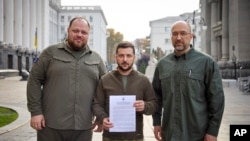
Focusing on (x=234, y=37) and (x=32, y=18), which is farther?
(x=32, y=18)

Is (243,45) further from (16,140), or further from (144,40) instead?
(144,40)

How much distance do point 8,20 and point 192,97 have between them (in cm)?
5105

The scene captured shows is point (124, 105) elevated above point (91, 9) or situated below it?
below

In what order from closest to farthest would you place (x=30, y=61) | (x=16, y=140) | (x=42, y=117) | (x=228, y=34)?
(x=42, y=117)
(x=16, y=140)
(x=228, y=34)
(x=30, y=61)

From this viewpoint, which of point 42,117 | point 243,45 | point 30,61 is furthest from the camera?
point 30,61

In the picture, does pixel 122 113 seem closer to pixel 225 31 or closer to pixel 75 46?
pixel 75 46

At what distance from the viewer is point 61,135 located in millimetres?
3951

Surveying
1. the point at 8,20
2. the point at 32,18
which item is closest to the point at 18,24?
the point at 8,20

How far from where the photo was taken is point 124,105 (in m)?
3.71

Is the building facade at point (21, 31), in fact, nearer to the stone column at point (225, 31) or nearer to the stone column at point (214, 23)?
the stone column at point (214, 23)

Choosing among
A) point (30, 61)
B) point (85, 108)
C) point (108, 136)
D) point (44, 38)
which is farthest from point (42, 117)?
point (44, 38)

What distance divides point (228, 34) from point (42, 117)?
110 feet

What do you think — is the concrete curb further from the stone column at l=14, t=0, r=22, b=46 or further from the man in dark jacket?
the stone column at l=14, t=0, r=22, b=46

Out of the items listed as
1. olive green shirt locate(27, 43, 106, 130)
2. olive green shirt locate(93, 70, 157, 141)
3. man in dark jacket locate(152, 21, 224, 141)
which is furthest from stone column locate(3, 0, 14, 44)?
man in dark jacket locate(152, 21, 224, 141)
